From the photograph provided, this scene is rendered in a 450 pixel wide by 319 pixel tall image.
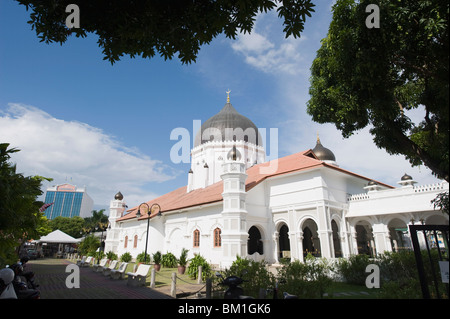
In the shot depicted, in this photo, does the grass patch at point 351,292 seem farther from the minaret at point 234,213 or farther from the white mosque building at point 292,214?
the minaret at point 234,213

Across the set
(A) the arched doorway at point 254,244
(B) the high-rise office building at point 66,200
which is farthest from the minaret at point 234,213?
(B) the high-rise office building at point 66,200

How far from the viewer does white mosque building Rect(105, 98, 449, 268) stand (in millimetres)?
17830

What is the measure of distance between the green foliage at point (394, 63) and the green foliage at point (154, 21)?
7.19 feet

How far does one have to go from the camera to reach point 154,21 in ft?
16.6

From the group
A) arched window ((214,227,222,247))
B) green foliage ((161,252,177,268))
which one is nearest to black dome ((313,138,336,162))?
arched window ((214,227,222,247))

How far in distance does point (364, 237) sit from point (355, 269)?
13488 mm

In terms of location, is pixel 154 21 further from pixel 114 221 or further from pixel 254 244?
pixel 114 221

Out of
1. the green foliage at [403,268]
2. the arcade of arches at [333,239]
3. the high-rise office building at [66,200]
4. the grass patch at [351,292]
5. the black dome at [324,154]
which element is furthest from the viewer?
the high-rise office building at [66,200]

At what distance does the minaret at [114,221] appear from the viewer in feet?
114

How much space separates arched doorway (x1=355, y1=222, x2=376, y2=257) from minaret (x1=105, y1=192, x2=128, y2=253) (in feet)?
92.8

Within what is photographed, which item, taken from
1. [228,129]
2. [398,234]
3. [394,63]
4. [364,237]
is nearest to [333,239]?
[364,237]

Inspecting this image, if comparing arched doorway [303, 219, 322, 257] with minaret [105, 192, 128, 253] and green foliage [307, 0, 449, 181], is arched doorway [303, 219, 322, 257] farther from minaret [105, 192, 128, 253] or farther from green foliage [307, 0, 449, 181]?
minaret [105, 192, 128, 253]
